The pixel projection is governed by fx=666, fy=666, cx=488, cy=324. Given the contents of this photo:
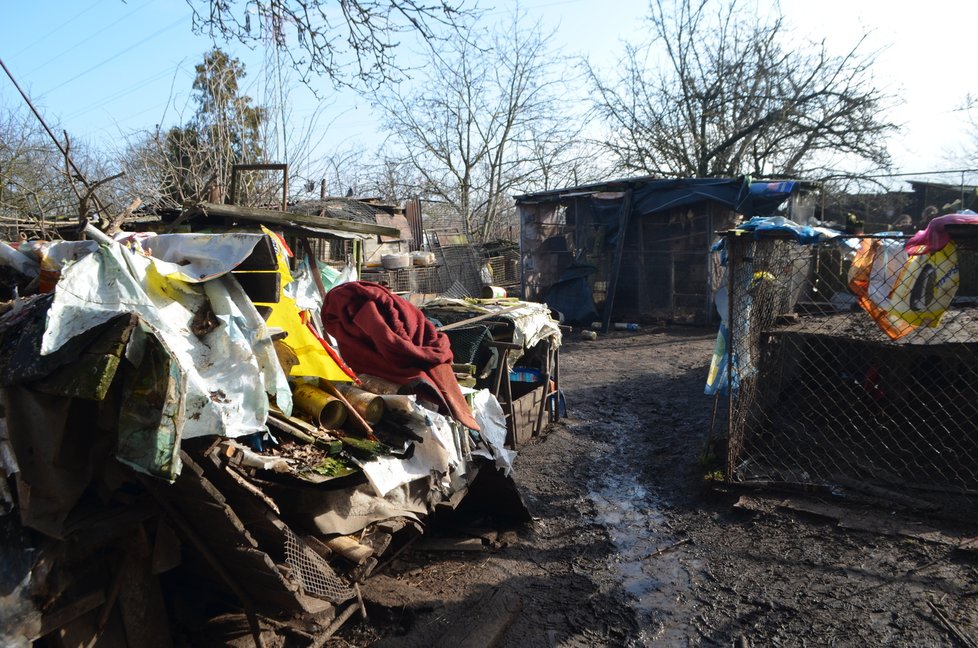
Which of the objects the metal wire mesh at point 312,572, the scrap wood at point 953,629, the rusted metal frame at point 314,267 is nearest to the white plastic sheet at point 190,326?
the metal wire mesh at point 312,572

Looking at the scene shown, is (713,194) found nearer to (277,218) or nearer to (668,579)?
(668,579)

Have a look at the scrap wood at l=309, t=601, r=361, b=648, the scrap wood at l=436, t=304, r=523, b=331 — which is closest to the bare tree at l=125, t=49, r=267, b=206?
the scrap wood at l=436, t=304, r=523, b=331

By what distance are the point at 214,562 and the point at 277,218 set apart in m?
2.19

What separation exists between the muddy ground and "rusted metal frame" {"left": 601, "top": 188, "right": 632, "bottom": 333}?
8.57m

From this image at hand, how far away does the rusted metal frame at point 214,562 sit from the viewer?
2791 mm

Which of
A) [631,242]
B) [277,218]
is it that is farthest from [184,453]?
[631,242]

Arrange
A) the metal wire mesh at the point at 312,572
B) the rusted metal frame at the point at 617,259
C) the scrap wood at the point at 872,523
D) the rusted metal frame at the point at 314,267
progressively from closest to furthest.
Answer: the metal wire mesh at the point at 312,572 → the scrap wood at the point at 872,523 → the rusted metal frame at the point at 314,267 → the rusted metal frame at the point at 617,259

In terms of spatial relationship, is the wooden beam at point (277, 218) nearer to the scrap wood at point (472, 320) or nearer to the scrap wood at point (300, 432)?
the scrap wood at point (472, 320)

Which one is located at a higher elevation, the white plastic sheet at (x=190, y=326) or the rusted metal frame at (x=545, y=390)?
the white plastic sheet at (x=190, y=326)

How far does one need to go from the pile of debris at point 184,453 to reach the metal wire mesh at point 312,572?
0.01m

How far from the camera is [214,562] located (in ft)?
9.60

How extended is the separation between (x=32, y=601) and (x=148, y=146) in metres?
10.7

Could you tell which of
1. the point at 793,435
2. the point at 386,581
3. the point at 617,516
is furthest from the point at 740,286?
the point at 386,581

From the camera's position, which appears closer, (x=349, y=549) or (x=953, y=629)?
(x=349, y=549)
